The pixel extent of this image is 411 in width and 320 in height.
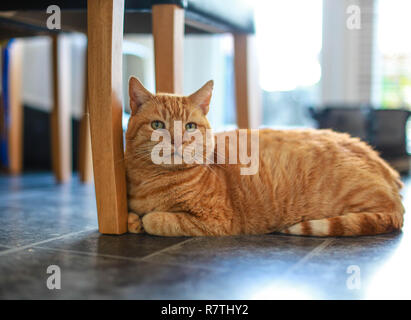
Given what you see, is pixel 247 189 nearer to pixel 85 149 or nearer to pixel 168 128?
pixel 168 128

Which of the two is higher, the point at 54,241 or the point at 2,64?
the point at 2,64

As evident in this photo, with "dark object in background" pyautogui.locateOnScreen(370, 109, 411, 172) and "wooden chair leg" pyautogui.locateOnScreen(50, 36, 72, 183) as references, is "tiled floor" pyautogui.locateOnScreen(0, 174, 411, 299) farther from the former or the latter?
"dark object in background" pyautogui.locateOnScreen(370, 109, 411, 172)

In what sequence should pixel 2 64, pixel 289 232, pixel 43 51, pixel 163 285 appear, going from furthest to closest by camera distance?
1. pixel 43 51
2. pixel 2 64
3. pixel 289 232
4. pixel 163 285

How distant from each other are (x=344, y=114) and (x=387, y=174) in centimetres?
193

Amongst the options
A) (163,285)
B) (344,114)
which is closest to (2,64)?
(344,114)

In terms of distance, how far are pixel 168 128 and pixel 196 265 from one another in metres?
0.43

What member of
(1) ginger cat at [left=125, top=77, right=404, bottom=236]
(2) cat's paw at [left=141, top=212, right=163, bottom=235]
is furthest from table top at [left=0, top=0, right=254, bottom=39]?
(2) cat's paw at [left=141, top=212, right=163, bottom=235]

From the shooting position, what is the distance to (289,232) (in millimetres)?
1246

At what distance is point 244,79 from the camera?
2037mm

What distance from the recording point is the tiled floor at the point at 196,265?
2.52ft

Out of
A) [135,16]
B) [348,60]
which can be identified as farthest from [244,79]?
[348,60]

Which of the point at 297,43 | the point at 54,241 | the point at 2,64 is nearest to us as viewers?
the point at 54,241
